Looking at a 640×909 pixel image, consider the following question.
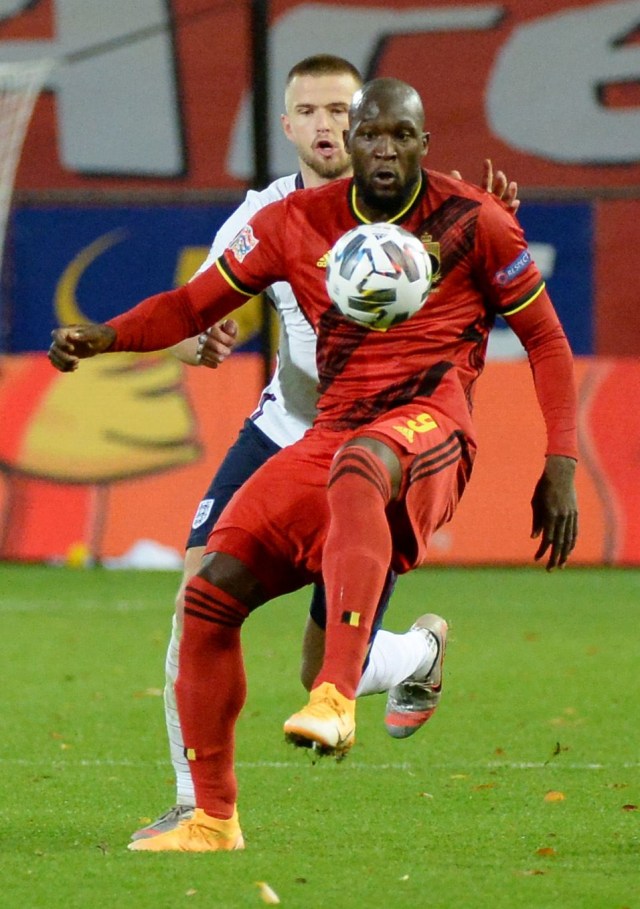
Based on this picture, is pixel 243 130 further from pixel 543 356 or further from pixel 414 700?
pixel 543 356

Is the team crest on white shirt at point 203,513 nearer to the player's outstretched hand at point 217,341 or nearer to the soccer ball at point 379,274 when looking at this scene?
the player's outstretched hand at point 217,341

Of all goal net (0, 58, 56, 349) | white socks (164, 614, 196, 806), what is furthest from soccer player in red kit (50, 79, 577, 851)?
goal net (0, 58, 56, 349)

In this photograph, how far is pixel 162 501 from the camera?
1402cm

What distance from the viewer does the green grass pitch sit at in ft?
14.6

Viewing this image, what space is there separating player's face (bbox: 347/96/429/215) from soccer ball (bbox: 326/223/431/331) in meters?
0.14

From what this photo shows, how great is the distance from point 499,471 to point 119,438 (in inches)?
118

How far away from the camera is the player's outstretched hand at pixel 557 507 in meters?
4.83

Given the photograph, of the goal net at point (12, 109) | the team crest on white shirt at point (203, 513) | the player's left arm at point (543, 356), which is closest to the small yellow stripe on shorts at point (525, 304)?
the player's left arm at point (543, 356)

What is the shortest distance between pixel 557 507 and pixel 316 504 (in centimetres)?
65

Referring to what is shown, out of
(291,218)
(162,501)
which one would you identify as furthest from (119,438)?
(291,218)

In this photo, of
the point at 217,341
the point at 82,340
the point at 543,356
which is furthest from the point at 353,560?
the point at 217,341

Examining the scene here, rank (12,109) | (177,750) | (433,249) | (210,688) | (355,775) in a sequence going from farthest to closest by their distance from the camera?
(12,109) → (355,775) → (177,750) → (433,249) → (210,688)

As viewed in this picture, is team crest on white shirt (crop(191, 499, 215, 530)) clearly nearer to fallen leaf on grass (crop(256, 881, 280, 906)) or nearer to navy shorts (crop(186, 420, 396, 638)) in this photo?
navy shorts (crop(186, 420, 396, 638))

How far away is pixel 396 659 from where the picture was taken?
5473mm
